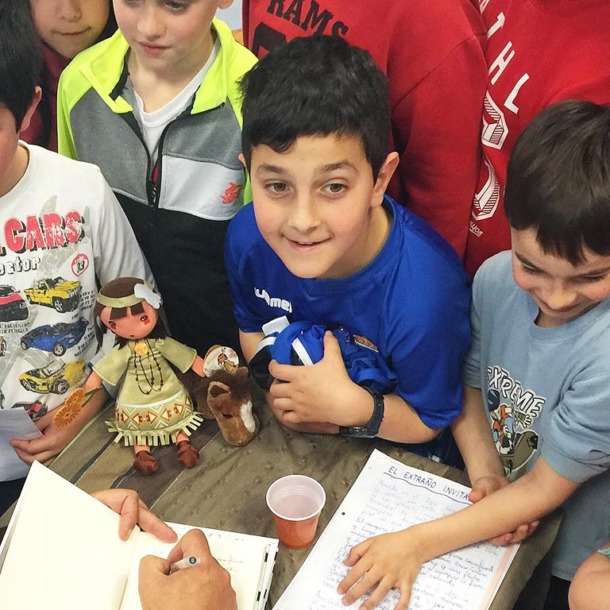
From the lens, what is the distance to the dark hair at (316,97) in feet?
3.14

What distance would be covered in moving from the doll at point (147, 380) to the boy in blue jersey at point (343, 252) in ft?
0.52

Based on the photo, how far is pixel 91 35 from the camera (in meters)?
1.41

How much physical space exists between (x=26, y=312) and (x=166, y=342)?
0.84ft

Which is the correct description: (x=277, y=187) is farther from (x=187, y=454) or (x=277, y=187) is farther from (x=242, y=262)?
(x=187, y=454)

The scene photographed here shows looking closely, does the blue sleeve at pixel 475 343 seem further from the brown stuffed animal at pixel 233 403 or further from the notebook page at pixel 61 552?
the notebook page at pixel 61 552

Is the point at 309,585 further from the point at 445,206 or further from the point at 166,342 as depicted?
the point at 445,206

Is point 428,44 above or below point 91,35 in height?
above

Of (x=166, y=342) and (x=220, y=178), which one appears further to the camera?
(x=220, y=178)

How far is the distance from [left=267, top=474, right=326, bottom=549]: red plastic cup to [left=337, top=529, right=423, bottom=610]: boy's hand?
7 centimetres

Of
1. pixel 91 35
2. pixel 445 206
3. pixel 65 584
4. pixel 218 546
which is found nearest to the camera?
pixel 65 584

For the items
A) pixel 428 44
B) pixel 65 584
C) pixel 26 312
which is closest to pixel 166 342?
pixel 26 312

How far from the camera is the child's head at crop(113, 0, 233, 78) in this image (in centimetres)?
117

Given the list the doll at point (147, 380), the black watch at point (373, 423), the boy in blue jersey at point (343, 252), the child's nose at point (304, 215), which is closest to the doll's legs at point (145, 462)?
the doll at point (147, 380)

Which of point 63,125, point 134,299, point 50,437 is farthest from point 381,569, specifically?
point 63,125
